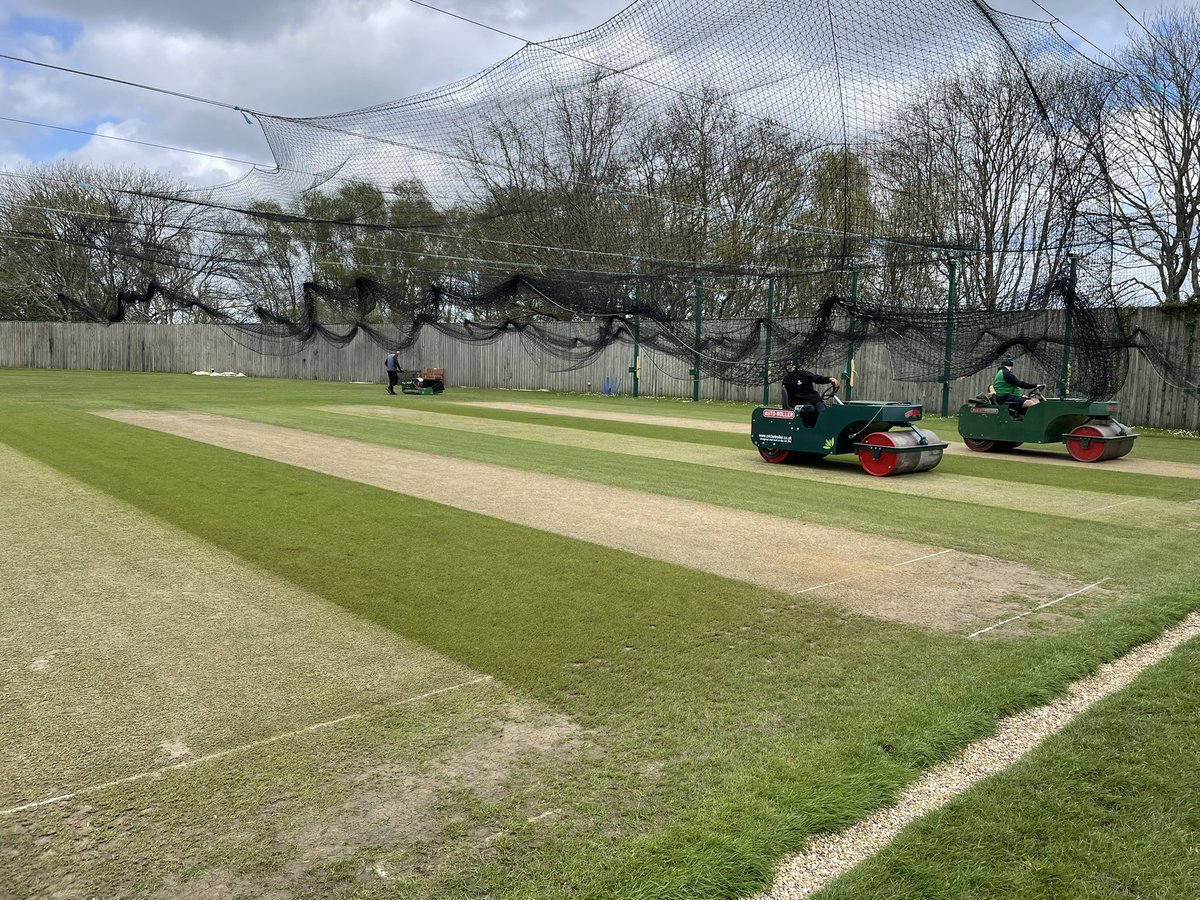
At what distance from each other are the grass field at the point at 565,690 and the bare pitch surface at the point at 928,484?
24 cm

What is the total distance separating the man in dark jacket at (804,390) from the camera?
10.9 meters

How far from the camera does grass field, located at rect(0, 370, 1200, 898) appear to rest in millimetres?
2607

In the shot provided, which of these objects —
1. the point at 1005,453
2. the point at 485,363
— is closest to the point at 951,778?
the point at 1005,453

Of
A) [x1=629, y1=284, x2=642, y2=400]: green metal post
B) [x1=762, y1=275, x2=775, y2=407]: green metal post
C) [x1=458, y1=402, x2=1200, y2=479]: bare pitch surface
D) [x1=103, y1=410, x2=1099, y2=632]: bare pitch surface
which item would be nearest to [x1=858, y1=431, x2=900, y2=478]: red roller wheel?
[x1=458, y1=402, x2=1200, y2=479]: bare pitch surface

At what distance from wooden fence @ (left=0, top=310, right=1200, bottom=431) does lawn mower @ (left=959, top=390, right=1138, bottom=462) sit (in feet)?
20.5

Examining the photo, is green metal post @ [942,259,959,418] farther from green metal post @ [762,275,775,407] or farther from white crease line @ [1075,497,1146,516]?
white crease line @ [1075,497,1146,516]

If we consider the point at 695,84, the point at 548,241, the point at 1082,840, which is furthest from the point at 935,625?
the point at 548,241

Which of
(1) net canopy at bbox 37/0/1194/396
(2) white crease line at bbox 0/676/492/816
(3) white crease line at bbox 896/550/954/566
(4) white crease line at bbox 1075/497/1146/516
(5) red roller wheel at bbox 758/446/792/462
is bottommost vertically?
(2) white crease line at bbox 0/676/492/816

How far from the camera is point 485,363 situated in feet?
107

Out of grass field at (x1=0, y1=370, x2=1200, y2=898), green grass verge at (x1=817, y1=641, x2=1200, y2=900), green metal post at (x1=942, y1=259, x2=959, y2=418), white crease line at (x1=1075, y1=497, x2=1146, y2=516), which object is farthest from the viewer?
green metal post at (x1=942, y1=259, x2=959, y2=418)

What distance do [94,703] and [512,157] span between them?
1686 cm

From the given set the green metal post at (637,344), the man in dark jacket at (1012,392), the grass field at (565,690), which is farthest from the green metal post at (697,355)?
the grass field at (565,690)

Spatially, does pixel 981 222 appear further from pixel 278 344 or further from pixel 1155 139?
pixel 278 344

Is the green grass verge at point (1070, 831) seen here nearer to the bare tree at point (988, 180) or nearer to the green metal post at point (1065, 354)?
the bare tree at point (988, 180)
